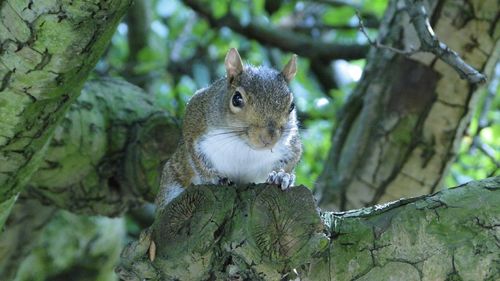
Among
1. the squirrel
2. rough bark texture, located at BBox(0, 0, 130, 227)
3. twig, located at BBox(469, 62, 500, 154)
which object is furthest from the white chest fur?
twig, located at BBox(469, 62, 500, 154)

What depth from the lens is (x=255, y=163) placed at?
182cm

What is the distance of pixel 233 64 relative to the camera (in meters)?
1.90

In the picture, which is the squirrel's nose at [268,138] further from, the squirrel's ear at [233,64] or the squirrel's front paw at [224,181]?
the squirrel's ear at [233,64]

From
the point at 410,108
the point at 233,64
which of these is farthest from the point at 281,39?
the point at 233,64

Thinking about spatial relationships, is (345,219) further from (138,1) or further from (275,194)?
(138,1)

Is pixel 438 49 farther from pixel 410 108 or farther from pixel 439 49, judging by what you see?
pixel 410 108

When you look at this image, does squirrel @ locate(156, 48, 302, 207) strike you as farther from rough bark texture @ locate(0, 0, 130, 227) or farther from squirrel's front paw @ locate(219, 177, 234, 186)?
rough bark texture @ locate(0, 0, 130, 227)

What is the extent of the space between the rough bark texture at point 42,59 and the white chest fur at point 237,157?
1.12 feet

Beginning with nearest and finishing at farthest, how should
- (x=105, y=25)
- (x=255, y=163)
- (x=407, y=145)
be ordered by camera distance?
(x=105, y=25), (x=255, y=163), (x=407, y=145)

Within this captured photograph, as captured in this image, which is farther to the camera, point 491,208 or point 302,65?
point 302,65

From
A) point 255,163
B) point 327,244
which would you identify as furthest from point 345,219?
point 255,163

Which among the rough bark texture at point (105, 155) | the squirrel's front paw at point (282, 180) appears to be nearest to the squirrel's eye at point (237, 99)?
the squirrel's front paw at point (282, 180)

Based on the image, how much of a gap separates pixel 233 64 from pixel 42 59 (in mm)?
524

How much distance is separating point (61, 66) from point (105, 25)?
12 centimetres
